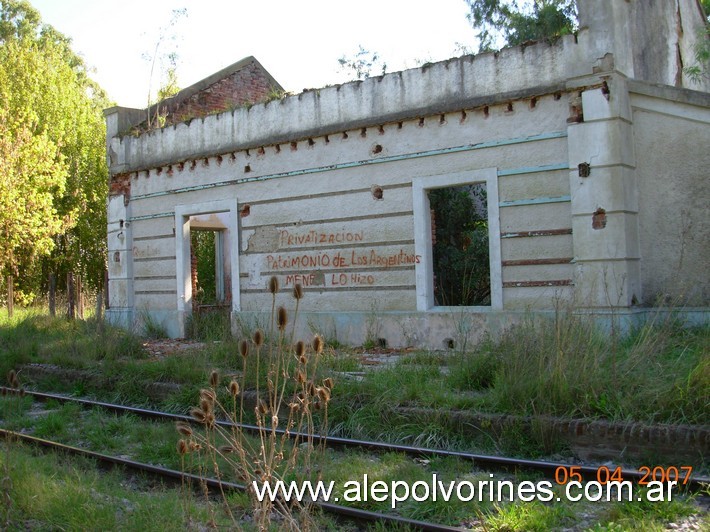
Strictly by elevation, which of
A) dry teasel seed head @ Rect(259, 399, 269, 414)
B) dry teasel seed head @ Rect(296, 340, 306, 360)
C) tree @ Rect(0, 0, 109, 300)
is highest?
tree @ Rect(0, 0, 109, 300)

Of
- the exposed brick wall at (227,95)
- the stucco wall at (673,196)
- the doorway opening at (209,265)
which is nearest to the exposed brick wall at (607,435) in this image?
the stucco wall at (673,196)

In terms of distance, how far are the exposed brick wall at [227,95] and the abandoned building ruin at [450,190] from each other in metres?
0.99

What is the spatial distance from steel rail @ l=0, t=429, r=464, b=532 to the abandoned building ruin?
4.78m

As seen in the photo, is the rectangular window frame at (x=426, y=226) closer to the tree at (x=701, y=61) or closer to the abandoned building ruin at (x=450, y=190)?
the abandoned building ruin at (x=450, y=190)

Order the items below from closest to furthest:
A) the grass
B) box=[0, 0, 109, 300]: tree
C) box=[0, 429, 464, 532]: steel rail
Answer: box=[0, 429, 464, 532]: steel rail → the grass → box=[0, 0, 109, 300]: tree

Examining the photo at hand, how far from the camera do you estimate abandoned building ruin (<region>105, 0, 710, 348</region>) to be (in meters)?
10.1

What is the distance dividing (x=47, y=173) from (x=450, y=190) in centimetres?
1524

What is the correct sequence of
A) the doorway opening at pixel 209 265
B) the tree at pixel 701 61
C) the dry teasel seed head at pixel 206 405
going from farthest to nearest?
1. the doorway opening at pixel 209 265
2. the tree at pixel 701 61
3. the dry teasel seed head at pixel 206 405

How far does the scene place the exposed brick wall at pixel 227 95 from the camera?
57.7 feet

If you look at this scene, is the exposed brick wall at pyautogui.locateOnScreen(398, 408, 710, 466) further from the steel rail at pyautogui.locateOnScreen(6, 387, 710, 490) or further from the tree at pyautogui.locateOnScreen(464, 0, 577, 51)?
the tree at pyautogui.locateOnScreen(464, 0, 577, 51)

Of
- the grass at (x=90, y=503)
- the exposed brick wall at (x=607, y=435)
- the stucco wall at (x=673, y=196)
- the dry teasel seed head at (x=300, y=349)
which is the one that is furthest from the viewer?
the stucco wall at (x=673, y=196)

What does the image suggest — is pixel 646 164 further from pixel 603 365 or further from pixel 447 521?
pixel 447 521
